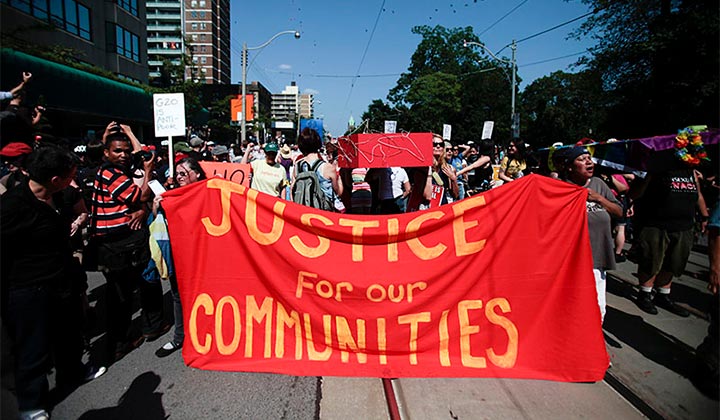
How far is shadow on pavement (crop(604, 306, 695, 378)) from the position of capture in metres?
3.95

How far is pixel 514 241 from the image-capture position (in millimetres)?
3277

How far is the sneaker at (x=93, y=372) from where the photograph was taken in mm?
3645

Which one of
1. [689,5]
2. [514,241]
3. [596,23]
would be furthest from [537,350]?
[596,23]

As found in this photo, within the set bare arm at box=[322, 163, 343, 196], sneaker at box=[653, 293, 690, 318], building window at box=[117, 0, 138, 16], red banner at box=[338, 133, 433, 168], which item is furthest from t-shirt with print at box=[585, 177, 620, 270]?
building window at box=[117, 0, 138, 16]

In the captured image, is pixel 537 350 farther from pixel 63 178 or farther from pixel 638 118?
pixel 638 118

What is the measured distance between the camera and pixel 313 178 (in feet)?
16.8

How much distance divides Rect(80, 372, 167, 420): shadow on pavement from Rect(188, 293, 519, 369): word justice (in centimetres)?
51

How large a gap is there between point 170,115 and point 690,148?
19.2 feet

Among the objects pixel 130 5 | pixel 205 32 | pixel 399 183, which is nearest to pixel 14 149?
pixel 399 183

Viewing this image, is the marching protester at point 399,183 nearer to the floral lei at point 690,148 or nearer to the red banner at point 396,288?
the red banner at point 396,288

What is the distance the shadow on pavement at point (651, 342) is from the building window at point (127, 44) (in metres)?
34.8

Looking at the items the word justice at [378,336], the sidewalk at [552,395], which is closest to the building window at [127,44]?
the word justice at [378,336]

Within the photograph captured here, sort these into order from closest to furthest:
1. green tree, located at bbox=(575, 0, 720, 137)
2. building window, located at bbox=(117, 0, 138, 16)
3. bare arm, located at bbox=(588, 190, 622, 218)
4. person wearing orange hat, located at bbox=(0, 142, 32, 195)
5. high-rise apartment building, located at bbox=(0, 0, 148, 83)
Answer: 1. bare arm, located at bbox=(588, 190, 622, 218)
2. person wearing orange hat, located at bbox=(0, 142, 32, 195)
3. green tree, located at bbox=(575, 0, 720, 137)
4. high-rise apartment building, located at bbox=(0, 0, 148, 83)
5. building window, located at bbox=(117, 0, 138, 16)

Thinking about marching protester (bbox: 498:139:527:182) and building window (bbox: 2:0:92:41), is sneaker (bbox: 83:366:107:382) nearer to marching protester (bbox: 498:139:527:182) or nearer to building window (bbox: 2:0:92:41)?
marching protester (bbox: 498:139:527:182)
